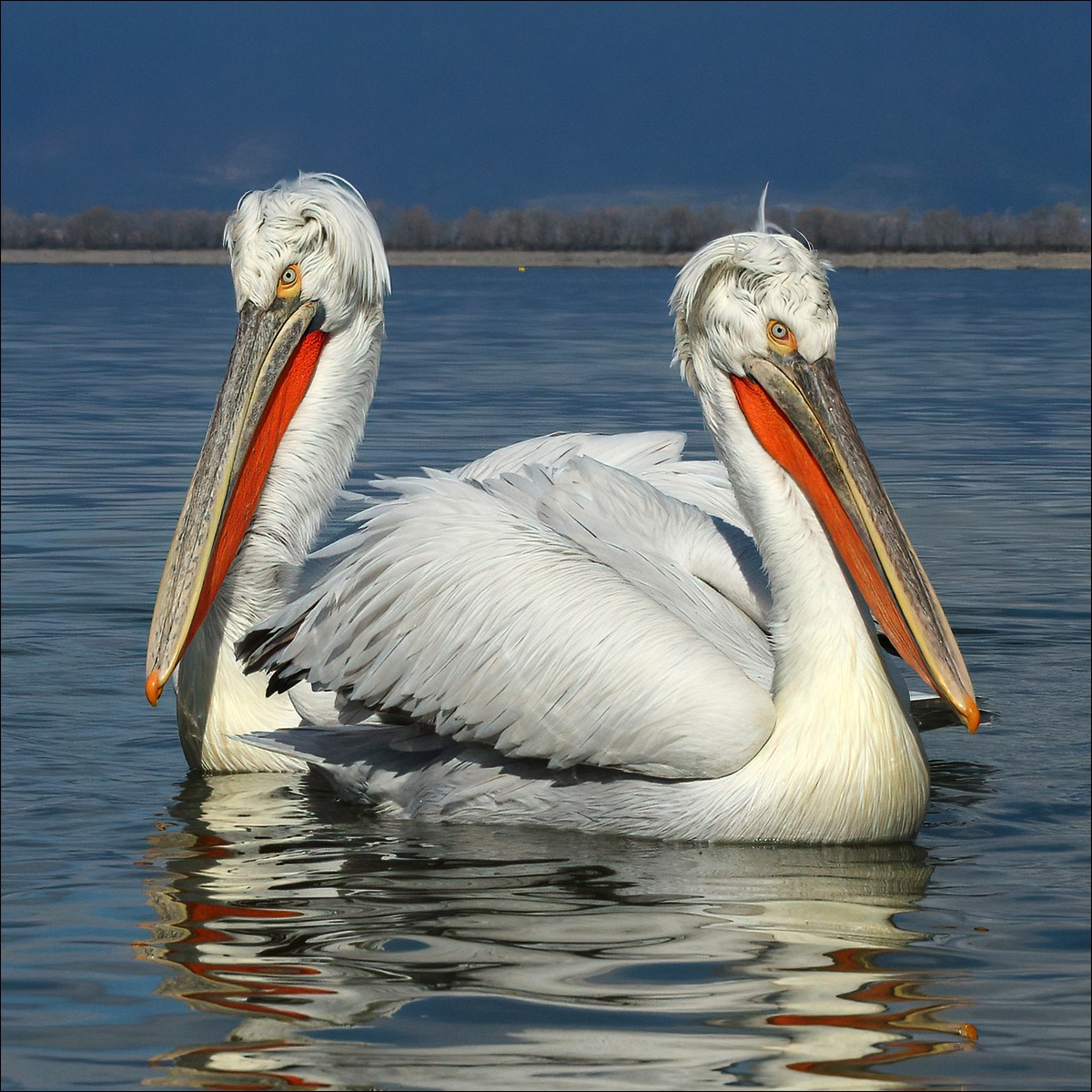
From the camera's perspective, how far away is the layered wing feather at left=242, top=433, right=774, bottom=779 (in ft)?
14.1

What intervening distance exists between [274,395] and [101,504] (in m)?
3.69

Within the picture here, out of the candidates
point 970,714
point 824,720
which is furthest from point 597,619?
point 970,714

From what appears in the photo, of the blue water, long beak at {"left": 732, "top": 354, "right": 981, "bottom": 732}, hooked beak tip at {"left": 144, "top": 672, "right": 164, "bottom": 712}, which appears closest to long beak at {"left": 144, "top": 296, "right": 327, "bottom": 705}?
hooked beak tip at {"left": 144, "top": 672, "right": 164, "bottom": 712}

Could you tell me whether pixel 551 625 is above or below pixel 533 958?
above

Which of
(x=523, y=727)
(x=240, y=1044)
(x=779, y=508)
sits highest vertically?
(x=779, y=508)

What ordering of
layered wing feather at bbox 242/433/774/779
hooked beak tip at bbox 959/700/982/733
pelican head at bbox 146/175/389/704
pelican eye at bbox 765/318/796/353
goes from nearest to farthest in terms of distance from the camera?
1. hooked beak tip at bbox 959/700/982/733
2. layered wing feather at bbox 242/433/774/779
3. pelican eye at bbox 765/318/796/353
4. pelican head at bbox 146/175/389/704

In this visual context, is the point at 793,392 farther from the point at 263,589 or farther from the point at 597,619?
the point at 263,589

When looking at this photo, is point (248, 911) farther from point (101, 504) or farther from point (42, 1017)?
point (101, 504)

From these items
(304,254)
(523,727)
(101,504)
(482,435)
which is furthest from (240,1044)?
(482,435)

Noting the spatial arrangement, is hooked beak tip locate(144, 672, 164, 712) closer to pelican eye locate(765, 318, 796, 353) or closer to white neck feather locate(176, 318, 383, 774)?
white neck feather locate(176, 318, 383, 774)

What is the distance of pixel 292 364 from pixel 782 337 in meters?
1.42

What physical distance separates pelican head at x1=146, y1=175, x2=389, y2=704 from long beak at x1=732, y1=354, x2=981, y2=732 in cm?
120

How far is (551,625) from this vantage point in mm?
4410

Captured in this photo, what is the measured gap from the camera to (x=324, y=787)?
5.12 metres
